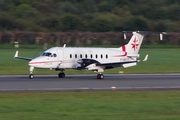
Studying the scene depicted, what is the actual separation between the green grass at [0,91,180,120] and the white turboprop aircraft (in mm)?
9003

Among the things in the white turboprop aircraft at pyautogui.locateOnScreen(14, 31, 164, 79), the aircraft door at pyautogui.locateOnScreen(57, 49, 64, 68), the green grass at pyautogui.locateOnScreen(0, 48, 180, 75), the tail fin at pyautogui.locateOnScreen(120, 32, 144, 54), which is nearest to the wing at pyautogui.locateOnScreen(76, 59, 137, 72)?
the white turboprop aircraft at pyautogui.locateOnScreen(14, 31, 164, 79)

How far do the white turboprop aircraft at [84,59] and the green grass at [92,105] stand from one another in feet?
29.5

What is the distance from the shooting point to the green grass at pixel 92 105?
1788 cm

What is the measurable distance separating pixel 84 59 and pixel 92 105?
48.7 feet

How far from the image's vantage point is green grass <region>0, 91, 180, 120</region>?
17875mm

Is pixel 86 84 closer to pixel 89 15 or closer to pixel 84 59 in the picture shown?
pixel 84 59

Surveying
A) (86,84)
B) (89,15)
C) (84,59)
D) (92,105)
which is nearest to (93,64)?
(84,59)

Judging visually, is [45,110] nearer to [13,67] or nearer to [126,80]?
[126,80]

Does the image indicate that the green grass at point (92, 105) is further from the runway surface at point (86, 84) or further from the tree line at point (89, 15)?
the tree line at point (89, 15)

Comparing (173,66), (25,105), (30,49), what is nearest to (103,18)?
(30,49)

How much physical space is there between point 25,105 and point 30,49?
1781 inches

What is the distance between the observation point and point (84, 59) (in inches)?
1389

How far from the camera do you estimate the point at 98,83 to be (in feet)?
103

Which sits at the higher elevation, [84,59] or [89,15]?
[89,15]
